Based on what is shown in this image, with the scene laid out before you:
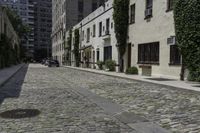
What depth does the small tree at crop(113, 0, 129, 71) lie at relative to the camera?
29.8 m

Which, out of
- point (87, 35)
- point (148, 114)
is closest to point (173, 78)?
point (148, 114)

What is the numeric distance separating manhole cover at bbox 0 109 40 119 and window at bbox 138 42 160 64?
1566 centimetres

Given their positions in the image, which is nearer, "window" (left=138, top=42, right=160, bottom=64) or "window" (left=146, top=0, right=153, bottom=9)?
"window" (left=138, top=42, right=160, bottom=64)

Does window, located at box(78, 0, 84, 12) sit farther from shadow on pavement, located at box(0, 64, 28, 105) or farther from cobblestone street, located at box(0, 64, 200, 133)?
cobblestone street, located at box(0, 64, 200, 133)

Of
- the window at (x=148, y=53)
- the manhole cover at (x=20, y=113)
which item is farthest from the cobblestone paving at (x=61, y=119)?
the window at (x=148, y=53)

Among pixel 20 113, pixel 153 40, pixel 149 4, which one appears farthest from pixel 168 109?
pixel 149 4

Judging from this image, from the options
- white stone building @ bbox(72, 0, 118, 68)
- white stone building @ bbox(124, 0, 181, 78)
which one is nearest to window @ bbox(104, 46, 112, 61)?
white stone building @ bbox(72, 0, 118, 68)

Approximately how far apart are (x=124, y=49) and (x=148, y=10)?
6126 mm

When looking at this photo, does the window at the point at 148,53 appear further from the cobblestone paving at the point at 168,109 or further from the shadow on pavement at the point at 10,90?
the shadow on pavement at the point at 10,90

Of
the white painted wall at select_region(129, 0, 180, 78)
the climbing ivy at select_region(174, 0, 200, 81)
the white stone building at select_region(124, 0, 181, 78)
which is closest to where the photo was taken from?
the climbing ivy at select_region(174, 0, 200, 81)

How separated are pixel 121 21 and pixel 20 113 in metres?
22.0

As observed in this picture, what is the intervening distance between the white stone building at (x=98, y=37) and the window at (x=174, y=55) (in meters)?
11.3

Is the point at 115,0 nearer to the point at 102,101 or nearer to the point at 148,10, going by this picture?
the point at 148,10

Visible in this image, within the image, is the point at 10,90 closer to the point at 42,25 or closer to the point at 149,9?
the point at 149,9
